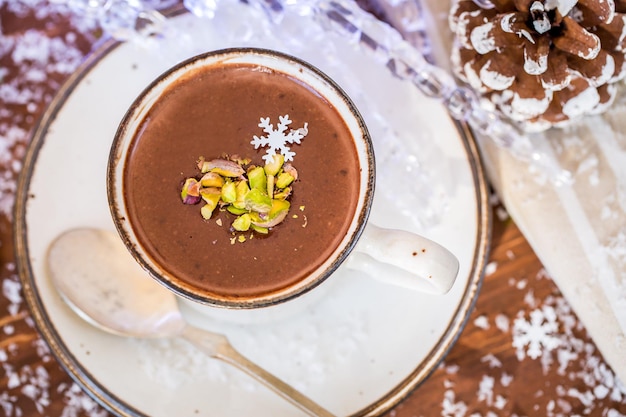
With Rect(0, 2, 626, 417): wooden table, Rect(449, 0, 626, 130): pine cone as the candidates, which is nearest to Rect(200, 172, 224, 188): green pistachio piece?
Rect(449, 0, 626, 130): pine cone

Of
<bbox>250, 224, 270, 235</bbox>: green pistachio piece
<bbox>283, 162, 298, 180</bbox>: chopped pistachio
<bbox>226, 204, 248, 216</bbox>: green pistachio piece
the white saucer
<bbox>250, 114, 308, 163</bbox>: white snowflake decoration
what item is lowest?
the white saucer

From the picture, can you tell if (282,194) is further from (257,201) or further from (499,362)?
(499,362)

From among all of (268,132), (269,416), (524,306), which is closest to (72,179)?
(268,132)

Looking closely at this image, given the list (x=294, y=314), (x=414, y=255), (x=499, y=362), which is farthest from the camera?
(x=499, y=362)

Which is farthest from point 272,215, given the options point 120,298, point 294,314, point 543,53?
point 543,53

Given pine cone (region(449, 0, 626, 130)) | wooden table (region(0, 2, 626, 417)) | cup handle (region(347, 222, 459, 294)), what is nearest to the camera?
cup handle (region(347, 222, 459, 294))

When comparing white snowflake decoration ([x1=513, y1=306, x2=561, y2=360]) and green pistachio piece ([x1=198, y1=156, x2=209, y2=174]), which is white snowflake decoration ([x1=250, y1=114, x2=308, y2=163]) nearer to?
green pistachio piece ([x1=198, y1=156, x2=209, y2=174])
